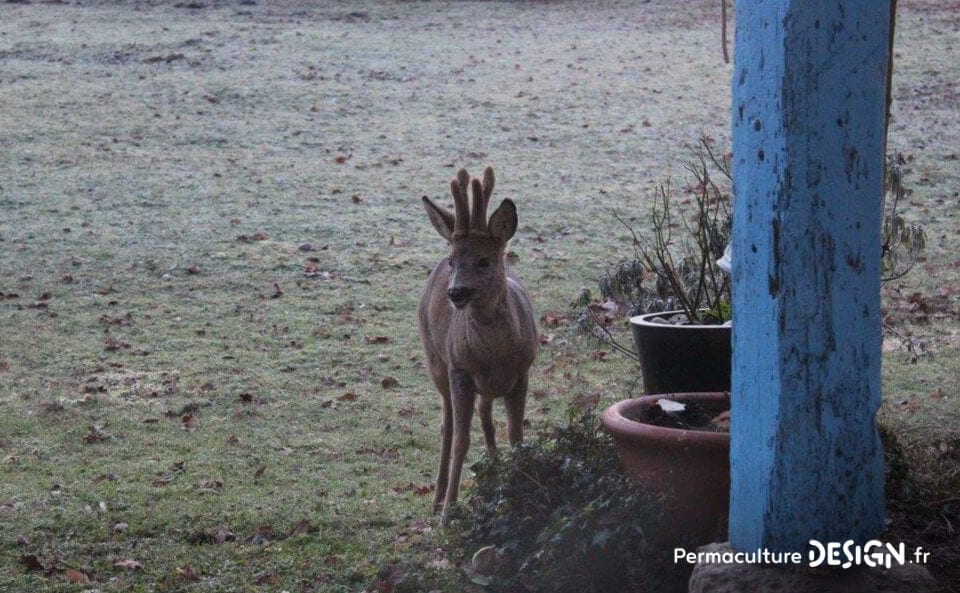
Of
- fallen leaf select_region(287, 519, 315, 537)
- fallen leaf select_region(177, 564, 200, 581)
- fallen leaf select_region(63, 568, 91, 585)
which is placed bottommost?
fallen leaf select_region(287, 519, 315, 537)

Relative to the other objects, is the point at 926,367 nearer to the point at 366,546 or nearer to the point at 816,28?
the point at 366,546

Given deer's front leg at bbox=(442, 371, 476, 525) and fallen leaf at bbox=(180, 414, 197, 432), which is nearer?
deer's front leg at bbox=(442, 371, 476, 525)

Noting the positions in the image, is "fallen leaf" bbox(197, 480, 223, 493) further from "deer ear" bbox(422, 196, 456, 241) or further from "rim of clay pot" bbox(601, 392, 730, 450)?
"rim of clay pot" bbox(601, 392, 730, 450)

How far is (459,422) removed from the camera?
659cm

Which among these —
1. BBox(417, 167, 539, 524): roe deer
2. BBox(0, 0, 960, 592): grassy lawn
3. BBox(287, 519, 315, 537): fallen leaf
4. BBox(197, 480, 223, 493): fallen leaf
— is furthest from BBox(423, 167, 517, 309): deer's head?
BBox(197, 480, 223, 493): fallen leaf

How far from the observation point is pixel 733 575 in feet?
12.9

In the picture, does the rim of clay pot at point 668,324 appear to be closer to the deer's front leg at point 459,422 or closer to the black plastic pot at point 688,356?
the black plastic pot at point 688,356

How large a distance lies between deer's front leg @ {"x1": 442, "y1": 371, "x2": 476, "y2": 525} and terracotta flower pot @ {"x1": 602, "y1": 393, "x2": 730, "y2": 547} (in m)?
1.59

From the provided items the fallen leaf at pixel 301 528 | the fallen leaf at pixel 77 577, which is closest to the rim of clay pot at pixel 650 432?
the fallen leaf at pixel 301 528

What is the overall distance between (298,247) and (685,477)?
30.0 feet

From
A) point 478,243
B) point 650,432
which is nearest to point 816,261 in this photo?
point 650,432

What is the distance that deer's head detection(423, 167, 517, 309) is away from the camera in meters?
6.26

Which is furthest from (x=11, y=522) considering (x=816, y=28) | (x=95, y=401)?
(x=816, y=28)

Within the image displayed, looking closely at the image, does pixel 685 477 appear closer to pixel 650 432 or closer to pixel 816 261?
pixel 650 432
